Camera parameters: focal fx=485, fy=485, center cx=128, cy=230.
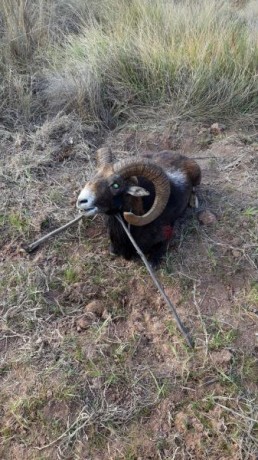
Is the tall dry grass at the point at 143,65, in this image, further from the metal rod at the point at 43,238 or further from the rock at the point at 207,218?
the metal rod at the point at 43,238

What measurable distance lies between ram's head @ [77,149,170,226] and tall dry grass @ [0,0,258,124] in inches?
76.0

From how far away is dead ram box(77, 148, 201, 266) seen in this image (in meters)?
3.46

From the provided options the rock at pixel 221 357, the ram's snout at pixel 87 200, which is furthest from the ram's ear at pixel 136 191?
the rock at pixel 221 357

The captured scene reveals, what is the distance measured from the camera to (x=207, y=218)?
4113mm

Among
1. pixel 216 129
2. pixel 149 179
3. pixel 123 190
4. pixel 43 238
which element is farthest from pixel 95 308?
pixel 216 129

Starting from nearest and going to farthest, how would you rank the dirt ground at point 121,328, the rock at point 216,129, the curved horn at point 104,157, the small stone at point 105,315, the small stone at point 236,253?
the dirt ground at point 121,328
the small stone at point 105,315
the curved horn at point 104,157
the small stone at point 236,253
the rock at point 216,129

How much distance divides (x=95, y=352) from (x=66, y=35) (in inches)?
182

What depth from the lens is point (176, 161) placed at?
4082mm

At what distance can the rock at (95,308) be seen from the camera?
3557 millimetres

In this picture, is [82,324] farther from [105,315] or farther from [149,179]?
[149,179]

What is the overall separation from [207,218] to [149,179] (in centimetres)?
82

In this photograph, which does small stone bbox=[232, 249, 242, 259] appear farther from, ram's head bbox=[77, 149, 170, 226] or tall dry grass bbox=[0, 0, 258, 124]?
tall dry grass bbox=[0, 0, 258, 124]

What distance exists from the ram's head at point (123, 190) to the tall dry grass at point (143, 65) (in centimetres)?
193

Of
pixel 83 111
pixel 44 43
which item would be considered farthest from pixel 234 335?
pixel 44 43
